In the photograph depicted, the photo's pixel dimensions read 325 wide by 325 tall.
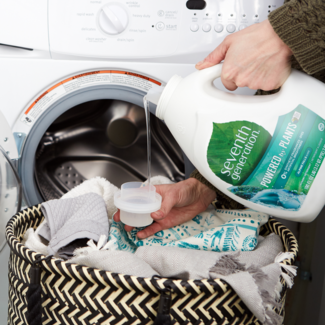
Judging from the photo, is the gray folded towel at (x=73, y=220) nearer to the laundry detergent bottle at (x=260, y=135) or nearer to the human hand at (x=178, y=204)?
the human hand at (x=178, y=204)

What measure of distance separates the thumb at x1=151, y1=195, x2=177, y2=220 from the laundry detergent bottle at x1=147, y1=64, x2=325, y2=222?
0.13 metres

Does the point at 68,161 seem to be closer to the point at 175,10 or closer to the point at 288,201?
the point at 175,10

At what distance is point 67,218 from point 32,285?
19cm

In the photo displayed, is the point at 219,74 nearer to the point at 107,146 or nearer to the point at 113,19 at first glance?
the point at 113,19

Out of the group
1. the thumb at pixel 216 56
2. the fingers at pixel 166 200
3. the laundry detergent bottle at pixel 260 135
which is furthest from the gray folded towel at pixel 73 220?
the thumb at pixel 216 56

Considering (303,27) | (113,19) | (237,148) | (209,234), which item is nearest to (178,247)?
(209,234)

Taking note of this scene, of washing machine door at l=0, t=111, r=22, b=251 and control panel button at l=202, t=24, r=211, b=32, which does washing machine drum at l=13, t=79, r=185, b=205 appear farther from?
control panel button at l=202, t=24, r=211, b=32

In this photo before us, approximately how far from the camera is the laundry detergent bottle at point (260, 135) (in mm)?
580

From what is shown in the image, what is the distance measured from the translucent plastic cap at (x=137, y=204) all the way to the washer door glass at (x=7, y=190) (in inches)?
11.8

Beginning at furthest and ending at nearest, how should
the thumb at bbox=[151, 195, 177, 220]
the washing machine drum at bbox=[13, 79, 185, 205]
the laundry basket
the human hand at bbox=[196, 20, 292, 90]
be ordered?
the washing machine drum at bbox=[13, 79, 185, 205]
the thumb at bbox=[151, 195, 177, 220]
the human hand at bbox=[196, 20, 292, 90]
the laundry basket

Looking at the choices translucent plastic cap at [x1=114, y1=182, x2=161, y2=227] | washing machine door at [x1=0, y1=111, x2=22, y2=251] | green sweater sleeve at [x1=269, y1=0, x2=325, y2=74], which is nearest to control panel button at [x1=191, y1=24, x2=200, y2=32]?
green sweater sleeve at [x1=269, y1=0, x2=325, y2=74]

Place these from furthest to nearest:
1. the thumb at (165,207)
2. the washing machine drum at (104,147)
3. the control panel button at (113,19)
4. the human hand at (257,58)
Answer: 1. the washing machine drum at (104,147)
2. the control panel button at (113,19)
3. the thumb at (165,207)
4. the human hand at (257,58)

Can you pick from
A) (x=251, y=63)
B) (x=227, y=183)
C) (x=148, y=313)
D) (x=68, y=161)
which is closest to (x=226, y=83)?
(x=251, y=63)

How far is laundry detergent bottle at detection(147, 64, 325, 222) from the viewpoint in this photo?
580mm
